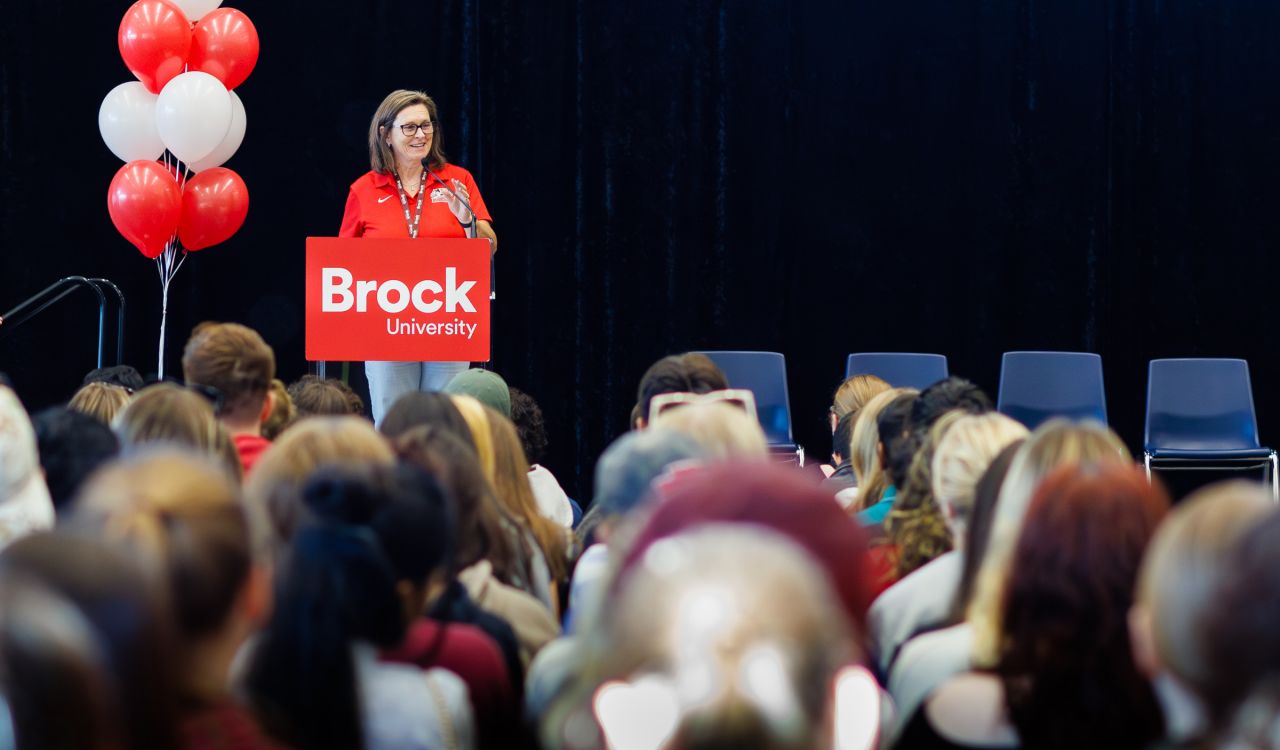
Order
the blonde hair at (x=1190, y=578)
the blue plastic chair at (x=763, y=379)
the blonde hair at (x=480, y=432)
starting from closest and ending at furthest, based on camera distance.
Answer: the blonde hair at (x=1190, y=578)
the blonde hair at (x=480, y=432)
the blue plastic chair at (x=763, y=379)

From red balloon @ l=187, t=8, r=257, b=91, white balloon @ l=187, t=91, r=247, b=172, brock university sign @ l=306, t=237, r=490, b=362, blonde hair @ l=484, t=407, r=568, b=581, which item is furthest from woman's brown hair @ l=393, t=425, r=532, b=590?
red balloon @ l=187, t=8, r=257, b=91

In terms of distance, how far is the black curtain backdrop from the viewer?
7.18m

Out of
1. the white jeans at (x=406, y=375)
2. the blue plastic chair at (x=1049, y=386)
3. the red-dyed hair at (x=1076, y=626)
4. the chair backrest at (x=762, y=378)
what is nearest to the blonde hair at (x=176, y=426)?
the red-dyed hair at (x=1076, y=626)

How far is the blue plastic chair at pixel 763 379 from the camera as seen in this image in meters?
6.34

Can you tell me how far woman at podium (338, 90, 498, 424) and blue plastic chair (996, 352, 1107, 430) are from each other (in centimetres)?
259

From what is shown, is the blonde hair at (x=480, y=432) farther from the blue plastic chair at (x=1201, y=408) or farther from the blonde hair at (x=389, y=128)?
the blue plastic chair at (x=1201, y=408)

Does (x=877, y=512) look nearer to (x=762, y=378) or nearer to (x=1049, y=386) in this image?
(x=762, y=378)

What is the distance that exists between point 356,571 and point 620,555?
0.30 meters

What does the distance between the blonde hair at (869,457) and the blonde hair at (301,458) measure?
4.61 ft

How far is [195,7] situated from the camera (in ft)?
19.6

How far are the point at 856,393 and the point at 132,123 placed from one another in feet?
10.6

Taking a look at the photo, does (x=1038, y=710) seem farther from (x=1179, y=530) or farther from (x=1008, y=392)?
(x=1008, y=392)

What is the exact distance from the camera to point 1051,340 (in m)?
7.52

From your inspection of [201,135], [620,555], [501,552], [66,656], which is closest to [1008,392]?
[201,135]
